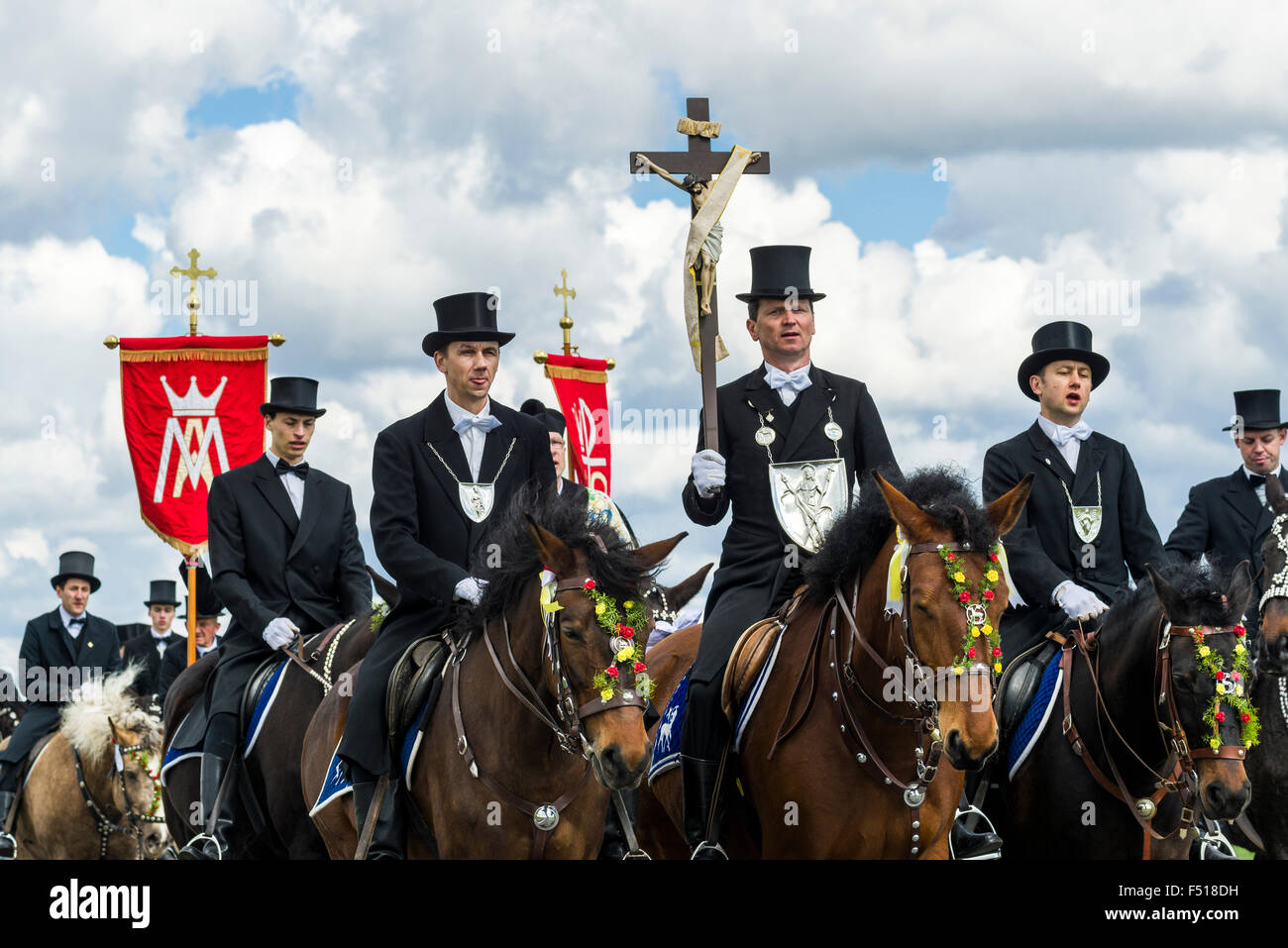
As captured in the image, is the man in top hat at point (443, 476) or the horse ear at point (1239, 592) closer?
the horse ear at point (1239, 592)

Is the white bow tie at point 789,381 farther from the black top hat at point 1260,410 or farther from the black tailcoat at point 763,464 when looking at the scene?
the black top hat at point 1260,410

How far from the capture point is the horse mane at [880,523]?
671 cm

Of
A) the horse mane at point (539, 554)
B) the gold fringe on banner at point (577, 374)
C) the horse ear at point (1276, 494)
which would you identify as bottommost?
the horse mane at point (539, 554)

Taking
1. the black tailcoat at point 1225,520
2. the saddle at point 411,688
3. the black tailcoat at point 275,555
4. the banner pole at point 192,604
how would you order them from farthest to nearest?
the banner pole at point 192,604
the black tailcoat at point 1225,520
the black tailcoat at point 275,555
the saddle at point 411,688

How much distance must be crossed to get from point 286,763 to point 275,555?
1.65m

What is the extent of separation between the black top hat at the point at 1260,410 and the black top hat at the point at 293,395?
7.10 metres

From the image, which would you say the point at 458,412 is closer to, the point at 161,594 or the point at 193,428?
the point at 193,428

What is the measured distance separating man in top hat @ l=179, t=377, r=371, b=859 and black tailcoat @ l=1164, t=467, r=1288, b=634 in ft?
20.4

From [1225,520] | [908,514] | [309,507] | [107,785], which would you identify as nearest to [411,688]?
[908,514]

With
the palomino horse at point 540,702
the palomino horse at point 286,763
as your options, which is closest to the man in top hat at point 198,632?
the palomino horse at point 286,763

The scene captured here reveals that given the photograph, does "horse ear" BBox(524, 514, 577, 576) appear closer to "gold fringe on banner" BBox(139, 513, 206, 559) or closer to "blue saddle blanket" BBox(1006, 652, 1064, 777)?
"blue saddle blanket" BBox(1006, 652, 1064, 777)

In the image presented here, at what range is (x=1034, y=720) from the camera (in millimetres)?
8516

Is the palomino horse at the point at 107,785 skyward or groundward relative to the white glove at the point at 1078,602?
groundward
